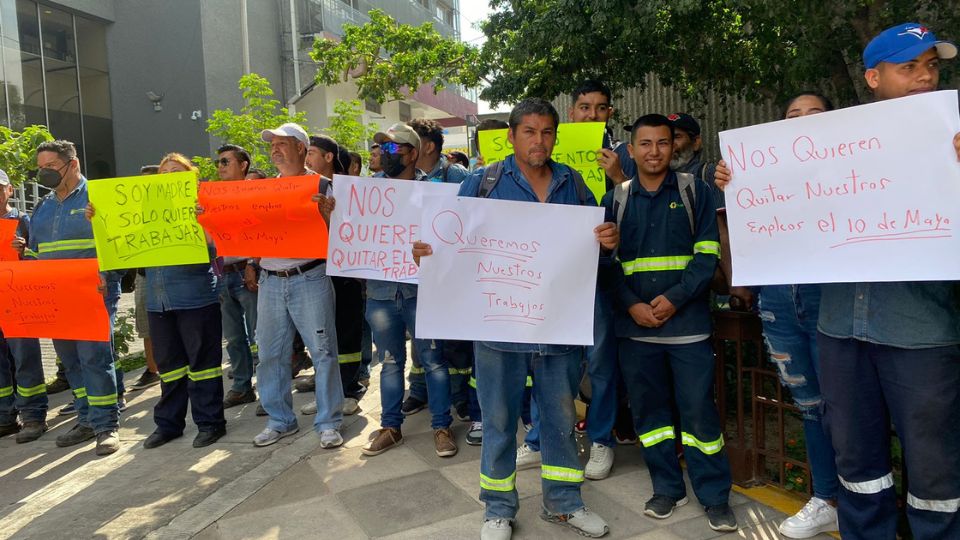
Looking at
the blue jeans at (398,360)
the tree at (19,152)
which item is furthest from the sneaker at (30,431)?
the blue jeans at (398,360)

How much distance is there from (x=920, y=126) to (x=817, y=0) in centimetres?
280

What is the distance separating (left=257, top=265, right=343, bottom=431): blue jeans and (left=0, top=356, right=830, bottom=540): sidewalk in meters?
0.34

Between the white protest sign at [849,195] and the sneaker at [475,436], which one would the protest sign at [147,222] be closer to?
the sneaker at [475,436]

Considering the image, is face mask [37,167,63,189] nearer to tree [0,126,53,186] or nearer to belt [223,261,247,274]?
belt [223,261,247,274]

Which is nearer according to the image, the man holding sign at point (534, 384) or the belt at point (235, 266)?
the man holding sign at point (534, 384)

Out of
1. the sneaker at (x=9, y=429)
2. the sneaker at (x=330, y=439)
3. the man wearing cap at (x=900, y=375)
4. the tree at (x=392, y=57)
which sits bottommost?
the sneaker at (x=9, y=429)

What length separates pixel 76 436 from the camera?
5.55 meters

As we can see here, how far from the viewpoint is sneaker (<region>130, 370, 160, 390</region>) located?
24.0 feet

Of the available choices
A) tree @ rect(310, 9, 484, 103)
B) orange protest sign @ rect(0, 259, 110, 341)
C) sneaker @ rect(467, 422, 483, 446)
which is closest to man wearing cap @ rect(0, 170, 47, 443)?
orange protest sign @ rect(0, 259, 110, 341)

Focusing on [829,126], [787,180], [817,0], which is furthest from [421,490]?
[817,0]

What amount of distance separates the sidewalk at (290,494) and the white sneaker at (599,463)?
0.16 ft

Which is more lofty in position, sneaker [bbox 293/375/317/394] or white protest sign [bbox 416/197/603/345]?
white protest sign [bbox 416/197/603/345]

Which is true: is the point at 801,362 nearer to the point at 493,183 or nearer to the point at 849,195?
the point at 849,195

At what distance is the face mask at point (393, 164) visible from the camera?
15.5ft
